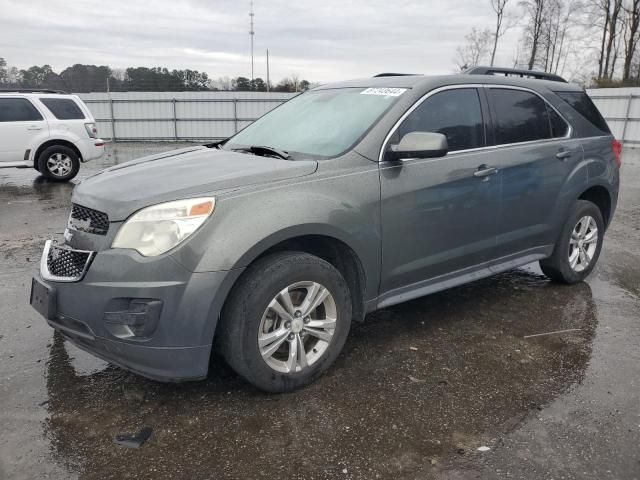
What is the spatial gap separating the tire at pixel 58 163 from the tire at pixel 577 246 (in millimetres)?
9869

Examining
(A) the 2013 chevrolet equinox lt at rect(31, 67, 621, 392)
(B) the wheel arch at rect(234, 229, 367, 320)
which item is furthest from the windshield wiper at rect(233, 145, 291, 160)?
(B) the wheel arch at rect(234, 229, 367, 320)

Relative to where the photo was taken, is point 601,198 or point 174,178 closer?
point 174,178

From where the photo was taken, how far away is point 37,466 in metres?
2.44

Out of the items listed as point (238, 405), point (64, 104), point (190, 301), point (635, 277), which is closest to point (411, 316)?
point (238, 405)

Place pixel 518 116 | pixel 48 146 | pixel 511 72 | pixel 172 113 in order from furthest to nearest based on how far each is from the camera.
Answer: pixel 172 113, pixel 48 146, pixel 511 72, pixel 518 116

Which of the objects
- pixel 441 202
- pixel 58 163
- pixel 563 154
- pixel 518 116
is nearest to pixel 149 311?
pixel 441 202

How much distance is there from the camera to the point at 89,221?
2.88 metres

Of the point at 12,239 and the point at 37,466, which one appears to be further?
the point at 12,239

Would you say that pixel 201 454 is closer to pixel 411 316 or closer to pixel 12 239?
pixel 411 316

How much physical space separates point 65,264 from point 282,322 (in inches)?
47.9

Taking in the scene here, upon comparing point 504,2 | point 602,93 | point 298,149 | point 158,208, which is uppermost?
point 504,2

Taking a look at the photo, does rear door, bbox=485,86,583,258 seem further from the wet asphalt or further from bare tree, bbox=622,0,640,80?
bare tree, bbox=622,0,640,80

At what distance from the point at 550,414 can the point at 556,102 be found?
2.82m

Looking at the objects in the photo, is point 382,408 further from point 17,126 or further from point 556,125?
point 17,126
